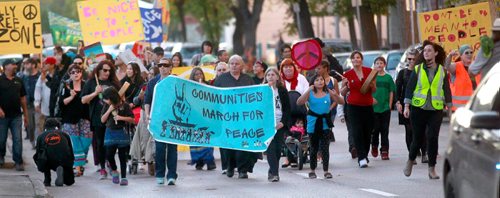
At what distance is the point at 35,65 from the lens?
84.8 feet

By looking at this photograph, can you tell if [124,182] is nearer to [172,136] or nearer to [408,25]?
[172,136]

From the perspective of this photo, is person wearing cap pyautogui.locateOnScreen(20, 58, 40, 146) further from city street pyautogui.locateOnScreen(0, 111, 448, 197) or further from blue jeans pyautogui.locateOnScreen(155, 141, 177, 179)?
blue jeans pyautogui.locateOnScreen(155, 141, 177, 179)

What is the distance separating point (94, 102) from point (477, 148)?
10.0 meters

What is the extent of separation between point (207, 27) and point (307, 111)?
56733 mm

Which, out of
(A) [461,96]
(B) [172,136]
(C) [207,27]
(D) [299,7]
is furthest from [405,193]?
(C) [207,27]

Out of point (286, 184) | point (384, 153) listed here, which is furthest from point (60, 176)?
point (384, 153)

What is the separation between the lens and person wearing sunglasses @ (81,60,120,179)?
60.2 ft

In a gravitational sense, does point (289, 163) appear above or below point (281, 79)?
below

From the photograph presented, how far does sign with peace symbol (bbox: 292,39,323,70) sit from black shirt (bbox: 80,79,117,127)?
103 inches

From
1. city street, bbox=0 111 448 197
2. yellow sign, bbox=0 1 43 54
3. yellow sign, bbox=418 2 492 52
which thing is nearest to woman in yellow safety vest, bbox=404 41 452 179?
city street, bbox=0 111 448 197

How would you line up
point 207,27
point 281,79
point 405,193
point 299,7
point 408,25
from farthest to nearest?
point 207,27 → point 299,7 → point 408,25 → point 281,79 → point 405,193

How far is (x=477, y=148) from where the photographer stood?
30.9 feet

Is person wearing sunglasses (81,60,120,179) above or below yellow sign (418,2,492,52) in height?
below

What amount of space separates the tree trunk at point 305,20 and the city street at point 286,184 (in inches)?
1229
